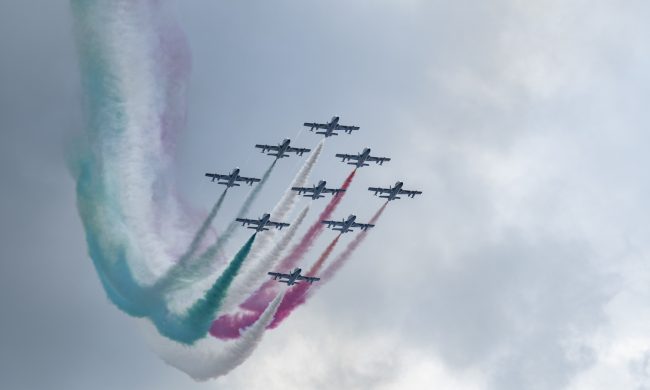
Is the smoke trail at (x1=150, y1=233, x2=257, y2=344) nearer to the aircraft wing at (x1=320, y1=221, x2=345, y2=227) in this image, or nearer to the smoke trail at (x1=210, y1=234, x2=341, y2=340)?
the smoke trail at (x1=210, y1=234, x2=341, y2=340)

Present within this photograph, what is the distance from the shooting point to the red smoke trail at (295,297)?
17175 centimetres

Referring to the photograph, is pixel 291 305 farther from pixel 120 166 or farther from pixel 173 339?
pixel 120 166

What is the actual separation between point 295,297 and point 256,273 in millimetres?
5941

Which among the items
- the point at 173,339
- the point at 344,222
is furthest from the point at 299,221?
the point at 173,339

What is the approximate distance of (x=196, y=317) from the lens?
543 feet

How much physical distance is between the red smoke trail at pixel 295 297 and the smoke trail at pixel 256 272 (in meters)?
3.52

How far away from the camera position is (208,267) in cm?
16550

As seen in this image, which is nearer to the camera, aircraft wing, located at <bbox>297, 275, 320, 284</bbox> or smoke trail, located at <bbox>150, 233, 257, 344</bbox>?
smoke trail, located at <bbox>150, 233, 257, 344</bbox>

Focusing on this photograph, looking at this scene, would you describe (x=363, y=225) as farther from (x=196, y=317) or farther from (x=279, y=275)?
(x=196, y=317)

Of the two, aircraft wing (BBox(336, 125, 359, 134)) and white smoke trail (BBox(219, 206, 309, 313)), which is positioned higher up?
aircraft wing (BBox(336, 125, 359, 134))

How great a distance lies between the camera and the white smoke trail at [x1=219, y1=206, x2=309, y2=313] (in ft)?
549

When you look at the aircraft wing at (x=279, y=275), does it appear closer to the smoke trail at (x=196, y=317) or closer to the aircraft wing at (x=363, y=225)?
the smoke trail at (x=196, y=317)

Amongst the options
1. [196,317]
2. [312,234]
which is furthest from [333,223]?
[196,317]

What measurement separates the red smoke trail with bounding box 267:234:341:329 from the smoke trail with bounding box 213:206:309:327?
3522mm
